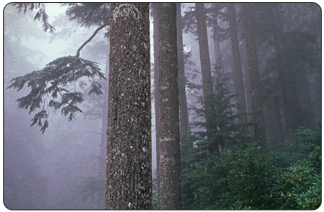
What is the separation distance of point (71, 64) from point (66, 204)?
22.9 metres

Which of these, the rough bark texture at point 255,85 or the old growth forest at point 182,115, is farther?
the rough bark texture at point 255,85

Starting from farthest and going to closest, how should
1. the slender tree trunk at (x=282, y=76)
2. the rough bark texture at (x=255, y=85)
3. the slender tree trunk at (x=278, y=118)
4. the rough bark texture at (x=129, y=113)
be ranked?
the slender tree trunk at (x=282, y=76)
the slender tree trunk at (x=278, y=118)
the rough bark texture at (x=255, y=85)
the rough bark texture at (x=129, y=113)

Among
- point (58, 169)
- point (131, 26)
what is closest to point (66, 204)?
point (58, 169)

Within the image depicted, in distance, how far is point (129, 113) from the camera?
327 centimetres

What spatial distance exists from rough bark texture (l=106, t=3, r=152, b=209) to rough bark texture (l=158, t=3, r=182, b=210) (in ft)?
9.07

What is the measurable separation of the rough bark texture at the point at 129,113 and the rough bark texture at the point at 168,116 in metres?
2.77

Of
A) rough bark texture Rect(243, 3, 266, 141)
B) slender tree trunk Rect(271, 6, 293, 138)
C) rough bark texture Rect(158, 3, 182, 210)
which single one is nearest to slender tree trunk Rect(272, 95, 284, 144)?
slender tree trunk Rect(271, 6, 293, 138)

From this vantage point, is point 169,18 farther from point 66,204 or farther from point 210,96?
point 66,204

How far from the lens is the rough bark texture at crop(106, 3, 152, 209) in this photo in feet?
10.3

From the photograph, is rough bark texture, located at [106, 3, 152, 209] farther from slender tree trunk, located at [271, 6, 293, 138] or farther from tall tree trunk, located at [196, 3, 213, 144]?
slender tree trunk, located at [271, 6, 293, 138]

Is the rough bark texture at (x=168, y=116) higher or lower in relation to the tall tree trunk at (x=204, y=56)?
lower

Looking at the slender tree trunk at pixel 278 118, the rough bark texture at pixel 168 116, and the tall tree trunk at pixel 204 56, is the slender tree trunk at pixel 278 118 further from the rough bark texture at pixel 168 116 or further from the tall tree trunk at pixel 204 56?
the rough bark texture at pixel 168 116

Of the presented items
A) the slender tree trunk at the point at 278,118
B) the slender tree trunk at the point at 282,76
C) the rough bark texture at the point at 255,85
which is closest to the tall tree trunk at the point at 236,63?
the slender tree trunk at the point at 278,118

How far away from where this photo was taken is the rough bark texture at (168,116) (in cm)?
595
